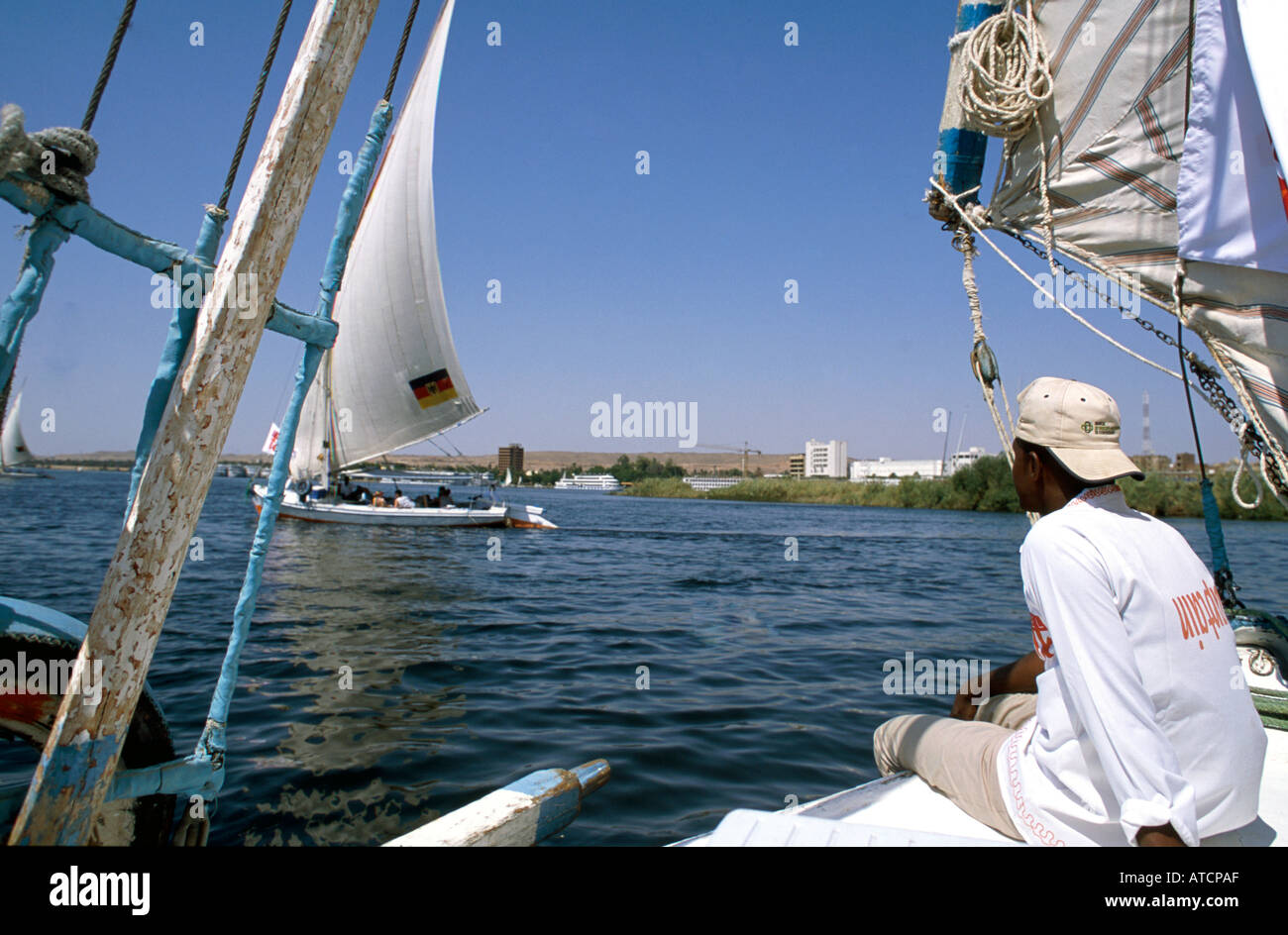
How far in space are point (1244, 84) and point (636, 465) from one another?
526 ft

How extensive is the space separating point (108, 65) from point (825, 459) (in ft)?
598

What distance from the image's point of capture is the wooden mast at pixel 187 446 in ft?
6.40

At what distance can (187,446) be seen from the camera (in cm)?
202

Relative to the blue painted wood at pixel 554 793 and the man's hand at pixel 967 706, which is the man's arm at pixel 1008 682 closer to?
the man's hand at pixel 967 706

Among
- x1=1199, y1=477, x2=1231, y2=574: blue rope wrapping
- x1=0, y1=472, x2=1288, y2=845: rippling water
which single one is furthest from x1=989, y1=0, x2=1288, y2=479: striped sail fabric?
x1=0, y1=472, x2=1288, y2=845: rippling water

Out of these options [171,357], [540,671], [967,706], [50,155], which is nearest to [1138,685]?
[967,706]

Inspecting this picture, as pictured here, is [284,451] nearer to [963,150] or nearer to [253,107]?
[253,107]

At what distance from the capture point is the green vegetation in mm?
48625

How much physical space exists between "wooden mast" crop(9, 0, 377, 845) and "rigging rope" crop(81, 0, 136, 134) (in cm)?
87

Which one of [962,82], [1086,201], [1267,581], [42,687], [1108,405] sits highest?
[962,82]

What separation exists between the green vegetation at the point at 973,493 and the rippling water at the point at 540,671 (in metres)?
28.7
